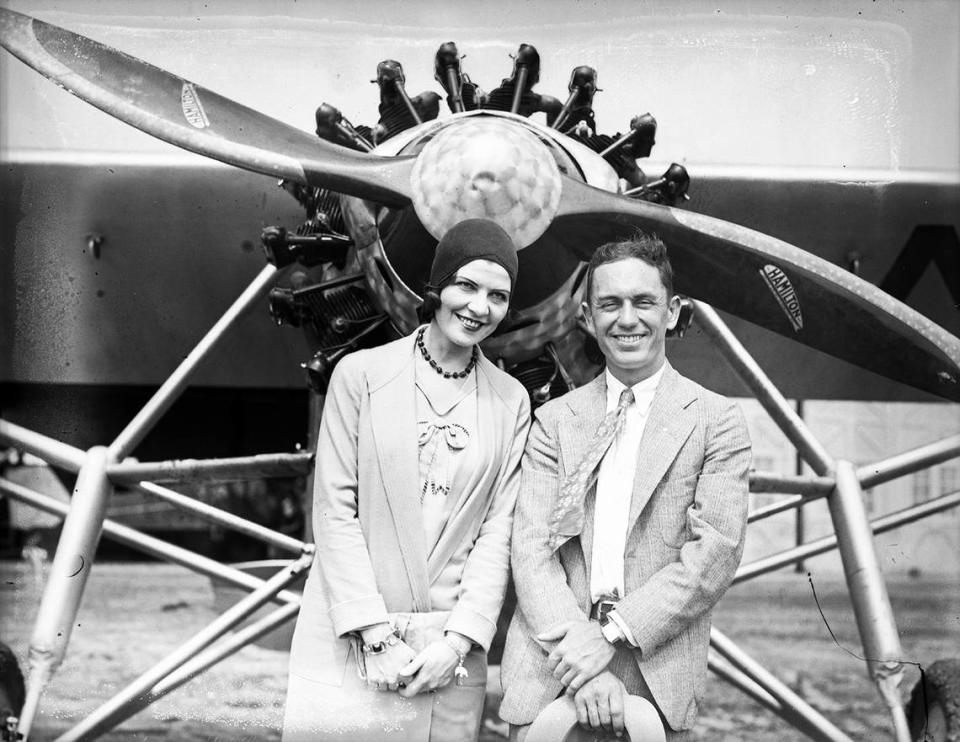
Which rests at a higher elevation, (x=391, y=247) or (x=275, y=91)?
(x=275, y=91)

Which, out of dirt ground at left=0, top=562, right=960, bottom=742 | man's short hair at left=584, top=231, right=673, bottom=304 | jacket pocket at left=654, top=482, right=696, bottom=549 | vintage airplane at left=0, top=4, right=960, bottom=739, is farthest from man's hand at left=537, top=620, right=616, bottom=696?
dirt ground at left=0, top=562, right=960, bottom=742

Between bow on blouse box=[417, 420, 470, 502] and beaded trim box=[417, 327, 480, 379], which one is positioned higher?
beaded trim box=[417, 327, 480, 379]

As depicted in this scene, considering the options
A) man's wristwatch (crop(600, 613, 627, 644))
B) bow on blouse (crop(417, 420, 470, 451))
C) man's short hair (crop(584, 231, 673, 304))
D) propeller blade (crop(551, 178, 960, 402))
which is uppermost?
propeller blade (crop(551, 178, 960, 402))

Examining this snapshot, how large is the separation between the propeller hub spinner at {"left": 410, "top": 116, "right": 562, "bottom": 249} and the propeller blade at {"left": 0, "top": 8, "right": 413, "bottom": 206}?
5.0 inches

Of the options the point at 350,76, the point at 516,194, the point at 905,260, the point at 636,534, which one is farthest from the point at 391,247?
the point at 905,260

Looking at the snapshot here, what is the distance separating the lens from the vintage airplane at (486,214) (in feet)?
9.59

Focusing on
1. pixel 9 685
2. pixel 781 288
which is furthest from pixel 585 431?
pixel 9 685

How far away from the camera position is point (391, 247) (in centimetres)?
314

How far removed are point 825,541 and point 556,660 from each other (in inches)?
125

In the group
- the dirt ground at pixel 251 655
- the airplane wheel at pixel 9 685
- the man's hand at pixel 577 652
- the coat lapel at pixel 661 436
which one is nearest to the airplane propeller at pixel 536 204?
the coat lapel at pixel 661 436

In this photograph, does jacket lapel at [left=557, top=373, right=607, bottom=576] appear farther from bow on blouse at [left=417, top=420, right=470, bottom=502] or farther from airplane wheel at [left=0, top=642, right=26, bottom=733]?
airplane wheel at [left=0, top=642, right=26, bottom=733]

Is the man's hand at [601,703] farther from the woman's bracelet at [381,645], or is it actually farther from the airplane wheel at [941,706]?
the airplane wheel at [941,706]

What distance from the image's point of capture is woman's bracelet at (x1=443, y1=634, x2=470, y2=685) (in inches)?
86.1

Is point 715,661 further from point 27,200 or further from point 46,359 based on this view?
point 27,200
